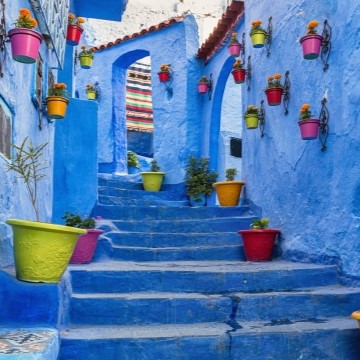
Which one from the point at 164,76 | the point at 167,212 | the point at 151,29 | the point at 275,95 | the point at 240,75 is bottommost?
the point at 167,212

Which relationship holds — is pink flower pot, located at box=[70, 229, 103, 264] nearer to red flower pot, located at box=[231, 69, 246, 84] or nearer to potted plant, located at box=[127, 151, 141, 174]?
red flower pot, located at box=[231, 69, 246, 84]

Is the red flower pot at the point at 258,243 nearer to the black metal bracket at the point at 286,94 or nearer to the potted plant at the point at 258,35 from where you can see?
the black metal bracket at the point at 286,94

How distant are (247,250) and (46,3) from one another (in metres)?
3.18

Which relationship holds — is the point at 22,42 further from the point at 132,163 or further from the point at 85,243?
the point at 132,163

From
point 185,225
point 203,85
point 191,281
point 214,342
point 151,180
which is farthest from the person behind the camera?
point 203,85

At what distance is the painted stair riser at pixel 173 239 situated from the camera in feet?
18.3

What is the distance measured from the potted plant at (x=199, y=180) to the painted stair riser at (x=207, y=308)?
14.3ft

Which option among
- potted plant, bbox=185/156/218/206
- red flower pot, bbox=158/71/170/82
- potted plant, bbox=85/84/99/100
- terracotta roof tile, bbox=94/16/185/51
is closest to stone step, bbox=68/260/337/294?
potted plant, bbox=185/156/218/206

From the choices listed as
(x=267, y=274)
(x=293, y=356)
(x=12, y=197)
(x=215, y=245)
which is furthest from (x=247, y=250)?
(x=12, y=197)

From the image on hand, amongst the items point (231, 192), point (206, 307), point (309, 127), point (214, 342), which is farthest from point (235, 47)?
point (214, 342)

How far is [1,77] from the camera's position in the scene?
10.6 feet

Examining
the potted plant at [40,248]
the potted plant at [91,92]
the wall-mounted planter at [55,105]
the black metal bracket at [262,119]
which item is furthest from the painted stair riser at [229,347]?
the potted plant at [91,92]

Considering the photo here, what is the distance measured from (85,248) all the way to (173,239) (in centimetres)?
122

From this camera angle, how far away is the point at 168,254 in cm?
528
